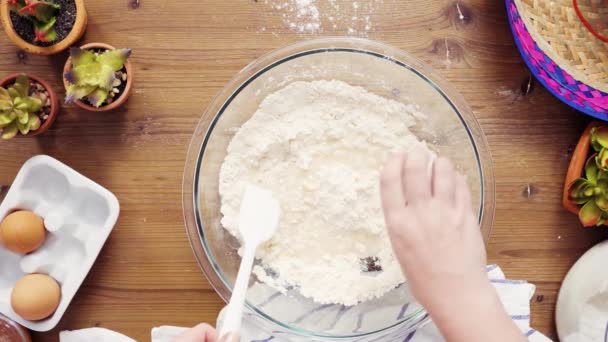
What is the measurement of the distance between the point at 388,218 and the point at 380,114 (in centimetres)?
27

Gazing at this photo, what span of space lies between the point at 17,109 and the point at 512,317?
0.94m

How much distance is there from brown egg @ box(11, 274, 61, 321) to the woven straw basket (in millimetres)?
965

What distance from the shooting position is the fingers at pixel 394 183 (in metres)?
0.86

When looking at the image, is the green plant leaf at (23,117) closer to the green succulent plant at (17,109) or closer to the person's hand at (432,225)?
the green succulent plant at (17,109)

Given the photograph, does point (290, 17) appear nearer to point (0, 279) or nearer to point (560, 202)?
point (560, 202)

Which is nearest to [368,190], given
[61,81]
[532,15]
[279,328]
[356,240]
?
[356,240]

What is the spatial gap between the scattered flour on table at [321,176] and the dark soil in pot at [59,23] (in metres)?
0.37

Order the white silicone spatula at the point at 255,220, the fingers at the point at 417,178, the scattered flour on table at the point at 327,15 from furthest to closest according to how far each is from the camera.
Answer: the scattered flour on table at the point at 327,15 → the white silicone spatula at the point at 255,220 → the fingers at the point at 417,178

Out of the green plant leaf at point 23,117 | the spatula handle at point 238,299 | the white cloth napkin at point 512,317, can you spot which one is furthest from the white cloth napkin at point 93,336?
the green plant leaf at point 23,117

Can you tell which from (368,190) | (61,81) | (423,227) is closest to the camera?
(423,227)

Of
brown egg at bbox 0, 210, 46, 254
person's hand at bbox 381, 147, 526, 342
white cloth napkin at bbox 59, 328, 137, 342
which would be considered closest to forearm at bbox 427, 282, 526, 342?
person's hand at bbox 381, 147, 526, 342

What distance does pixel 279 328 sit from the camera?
106 cm

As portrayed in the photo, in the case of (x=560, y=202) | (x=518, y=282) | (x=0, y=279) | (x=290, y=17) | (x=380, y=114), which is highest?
(x=290, y=17)

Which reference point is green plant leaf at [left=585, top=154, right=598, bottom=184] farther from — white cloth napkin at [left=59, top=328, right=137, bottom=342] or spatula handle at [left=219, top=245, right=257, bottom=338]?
white cloth napkin at [left=59, top=328, right=137, bottom=342]
